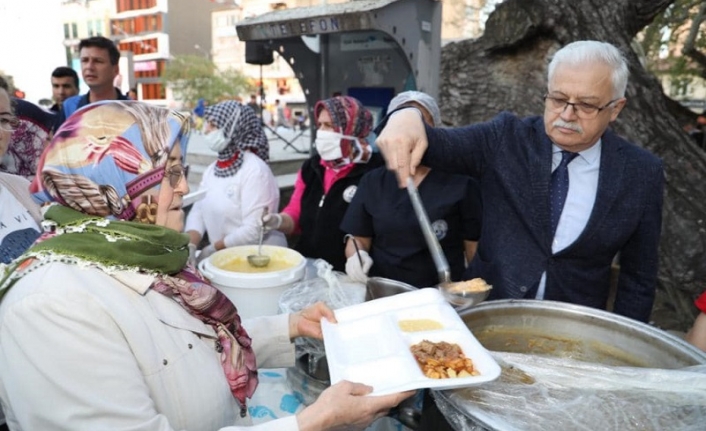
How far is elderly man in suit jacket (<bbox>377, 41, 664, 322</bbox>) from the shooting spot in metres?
1.53

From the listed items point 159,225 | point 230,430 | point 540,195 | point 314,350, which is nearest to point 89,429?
point 230,430

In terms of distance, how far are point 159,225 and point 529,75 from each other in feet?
13.1

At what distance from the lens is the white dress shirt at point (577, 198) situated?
1617 mm

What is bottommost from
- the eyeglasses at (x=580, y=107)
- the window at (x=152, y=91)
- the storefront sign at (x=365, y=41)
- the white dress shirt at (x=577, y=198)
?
the white dress shirt at (x=577, y=198)

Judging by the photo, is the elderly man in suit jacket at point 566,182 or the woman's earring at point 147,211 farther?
the elderly man in suit jacket at point 566,182

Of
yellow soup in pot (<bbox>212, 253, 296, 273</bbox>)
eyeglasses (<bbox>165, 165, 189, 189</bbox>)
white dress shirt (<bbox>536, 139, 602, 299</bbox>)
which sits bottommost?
yellow soup in pot (<bbox>212, 253, 296, 273</bbox>)

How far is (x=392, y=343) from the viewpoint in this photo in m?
1.22

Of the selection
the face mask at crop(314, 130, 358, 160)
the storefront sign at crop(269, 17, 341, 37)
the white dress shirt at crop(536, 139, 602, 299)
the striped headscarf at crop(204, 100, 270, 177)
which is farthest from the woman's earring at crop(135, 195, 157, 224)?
the storefront sign at crop(269, 17, 341, 37)

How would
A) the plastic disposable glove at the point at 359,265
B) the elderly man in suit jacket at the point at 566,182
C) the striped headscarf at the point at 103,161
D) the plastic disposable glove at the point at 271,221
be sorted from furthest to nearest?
the plastic disposable glove at the point at 271,221 → the plastic disposable glove at the point at 359,265 → the elderly man in suit jacket at the point at 566,182 → the striped headscarf at the point at 103,161

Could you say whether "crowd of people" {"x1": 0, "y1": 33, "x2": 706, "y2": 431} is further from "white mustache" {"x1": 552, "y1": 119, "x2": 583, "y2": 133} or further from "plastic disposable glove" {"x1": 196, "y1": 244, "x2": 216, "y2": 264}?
"plastic disposable glove" {"x1": 196, "y1": 244, "x2": 216, "y2": 264}

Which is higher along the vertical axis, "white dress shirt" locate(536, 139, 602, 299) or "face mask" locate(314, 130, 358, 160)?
"face mask" locate(314, 130, 358, 160)

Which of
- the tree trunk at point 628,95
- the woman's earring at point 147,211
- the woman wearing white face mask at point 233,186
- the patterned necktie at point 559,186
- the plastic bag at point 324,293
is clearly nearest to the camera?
A: the woman's earring at point 147,211

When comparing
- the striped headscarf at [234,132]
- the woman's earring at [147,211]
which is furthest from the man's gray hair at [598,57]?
the striped headscarf at [234,132]

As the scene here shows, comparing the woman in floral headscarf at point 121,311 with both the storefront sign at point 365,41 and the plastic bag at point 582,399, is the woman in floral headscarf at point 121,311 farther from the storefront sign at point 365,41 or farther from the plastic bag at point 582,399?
the storefront sign at point 365,41
